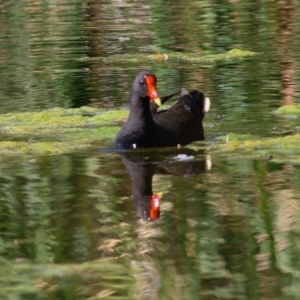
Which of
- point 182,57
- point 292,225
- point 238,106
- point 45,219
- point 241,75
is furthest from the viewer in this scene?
point 182,57

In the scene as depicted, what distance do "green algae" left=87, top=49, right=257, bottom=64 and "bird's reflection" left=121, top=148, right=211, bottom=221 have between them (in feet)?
17.5

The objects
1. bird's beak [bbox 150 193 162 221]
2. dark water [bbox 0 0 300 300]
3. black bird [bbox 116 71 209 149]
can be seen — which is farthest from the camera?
black bird [bbox 116 71 209 149]

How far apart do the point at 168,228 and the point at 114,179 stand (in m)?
1.49

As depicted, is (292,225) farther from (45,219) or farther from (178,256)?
(45,219)

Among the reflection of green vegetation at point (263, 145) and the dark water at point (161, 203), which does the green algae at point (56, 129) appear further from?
the reflection of green vegetation at point (263, 145)

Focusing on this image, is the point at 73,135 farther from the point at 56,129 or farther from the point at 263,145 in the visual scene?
the point at 263,145

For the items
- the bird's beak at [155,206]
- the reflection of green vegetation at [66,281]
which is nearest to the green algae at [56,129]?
the bird's beak at [155,206]

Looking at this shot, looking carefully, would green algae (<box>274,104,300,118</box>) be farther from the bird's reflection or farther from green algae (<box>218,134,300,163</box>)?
the bird's reflection


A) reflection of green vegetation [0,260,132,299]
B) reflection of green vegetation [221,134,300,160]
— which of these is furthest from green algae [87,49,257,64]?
reflection of green vegetation [0,260,132,299]

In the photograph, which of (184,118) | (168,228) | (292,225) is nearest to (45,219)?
(168,228)

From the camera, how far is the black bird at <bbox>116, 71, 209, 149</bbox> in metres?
9.09

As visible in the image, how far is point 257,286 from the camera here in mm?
5426

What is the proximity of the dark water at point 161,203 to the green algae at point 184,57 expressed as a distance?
26 cm

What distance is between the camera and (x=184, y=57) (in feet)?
48.4
